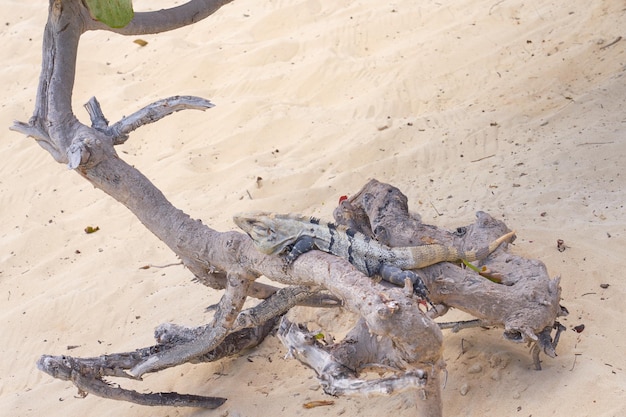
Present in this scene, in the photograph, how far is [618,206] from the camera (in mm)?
4883

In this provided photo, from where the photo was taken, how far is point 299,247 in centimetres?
336

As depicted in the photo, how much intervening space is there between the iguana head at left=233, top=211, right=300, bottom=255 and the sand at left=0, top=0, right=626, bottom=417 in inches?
38.3

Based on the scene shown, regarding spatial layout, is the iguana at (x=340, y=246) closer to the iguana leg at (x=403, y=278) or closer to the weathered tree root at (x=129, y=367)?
the iguana leg at (x=403, y=278)

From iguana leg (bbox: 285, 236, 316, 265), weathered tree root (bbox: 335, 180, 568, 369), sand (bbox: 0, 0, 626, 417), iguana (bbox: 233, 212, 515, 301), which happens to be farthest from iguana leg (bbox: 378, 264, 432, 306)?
sand (bbox: 0, 0, 626, 417)

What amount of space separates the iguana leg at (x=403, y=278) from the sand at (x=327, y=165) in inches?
25.2

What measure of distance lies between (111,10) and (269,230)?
1159 mm

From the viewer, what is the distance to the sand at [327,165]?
4102mm

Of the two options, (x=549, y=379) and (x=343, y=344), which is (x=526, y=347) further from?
(x=343, y=344)

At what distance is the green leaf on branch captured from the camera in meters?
3.53

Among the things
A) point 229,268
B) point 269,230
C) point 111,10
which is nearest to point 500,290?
point 269,230

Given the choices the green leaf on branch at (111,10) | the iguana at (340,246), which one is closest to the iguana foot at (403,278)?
the iguana at (340,246)

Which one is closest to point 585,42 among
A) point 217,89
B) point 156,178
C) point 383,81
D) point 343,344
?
point 383,81

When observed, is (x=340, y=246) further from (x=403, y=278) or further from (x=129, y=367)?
(x=129, y=367)

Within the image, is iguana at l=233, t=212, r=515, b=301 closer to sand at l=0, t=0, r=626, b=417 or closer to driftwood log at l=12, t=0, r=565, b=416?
driftwood log at l=12, t=0, r=565, b=416
